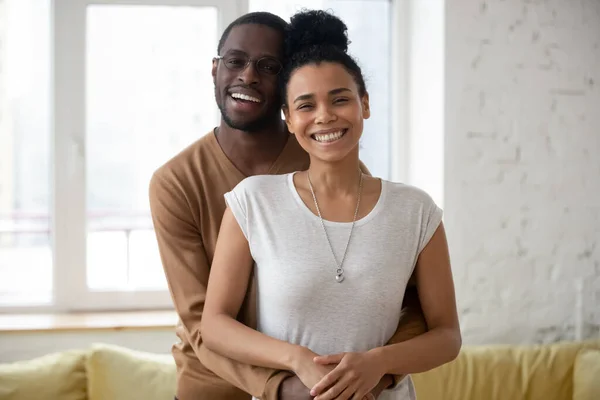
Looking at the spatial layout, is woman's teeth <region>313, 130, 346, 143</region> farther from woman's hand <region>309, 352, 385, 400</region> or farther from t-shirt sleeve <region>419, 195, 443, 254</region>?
woman's hand <region>309, 352, 385, 400</region>

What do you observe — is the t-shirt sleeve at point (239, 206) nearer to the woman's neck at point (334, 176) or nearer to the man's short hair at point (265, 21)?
the woman's neck at point (334, 176)

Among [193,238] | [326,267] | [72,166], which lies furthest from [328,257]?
[72,166]

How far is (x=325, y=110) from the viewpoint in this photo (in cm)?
142

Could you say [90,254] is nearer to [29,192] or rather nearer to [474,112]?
[29,192]

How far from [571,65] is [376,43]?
0.86 metres

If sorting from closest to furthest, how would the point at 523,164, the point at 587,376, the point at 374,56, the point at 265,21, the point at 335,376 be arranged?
the point at 335,376, the point at 265,21, the point at 587,376, the point at 523,164, the point at 374,56

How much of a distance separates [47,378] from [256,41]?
1732 mm

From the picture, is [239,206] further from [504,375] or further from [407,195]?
[504,375]

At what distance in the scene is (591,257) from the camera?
3098 mm

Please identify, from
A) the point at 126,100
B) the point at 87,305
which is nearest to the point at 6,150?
the point at 126,100

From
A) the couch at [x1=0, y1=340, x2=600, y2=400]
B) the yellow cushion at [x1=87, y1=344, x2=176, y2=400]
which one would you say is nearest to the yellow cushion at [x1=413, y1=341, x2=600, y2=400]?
the couch at [x1=0, y1=340, x2=600, y2=400]

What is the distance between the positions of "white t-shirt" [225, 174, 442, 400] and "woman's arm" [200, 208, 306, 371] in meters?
0.03

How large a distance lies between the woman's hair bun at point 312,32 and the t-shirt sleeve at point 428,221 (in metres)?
0.36

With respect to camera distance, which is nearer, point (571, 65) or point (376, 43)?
point (571, 65)
